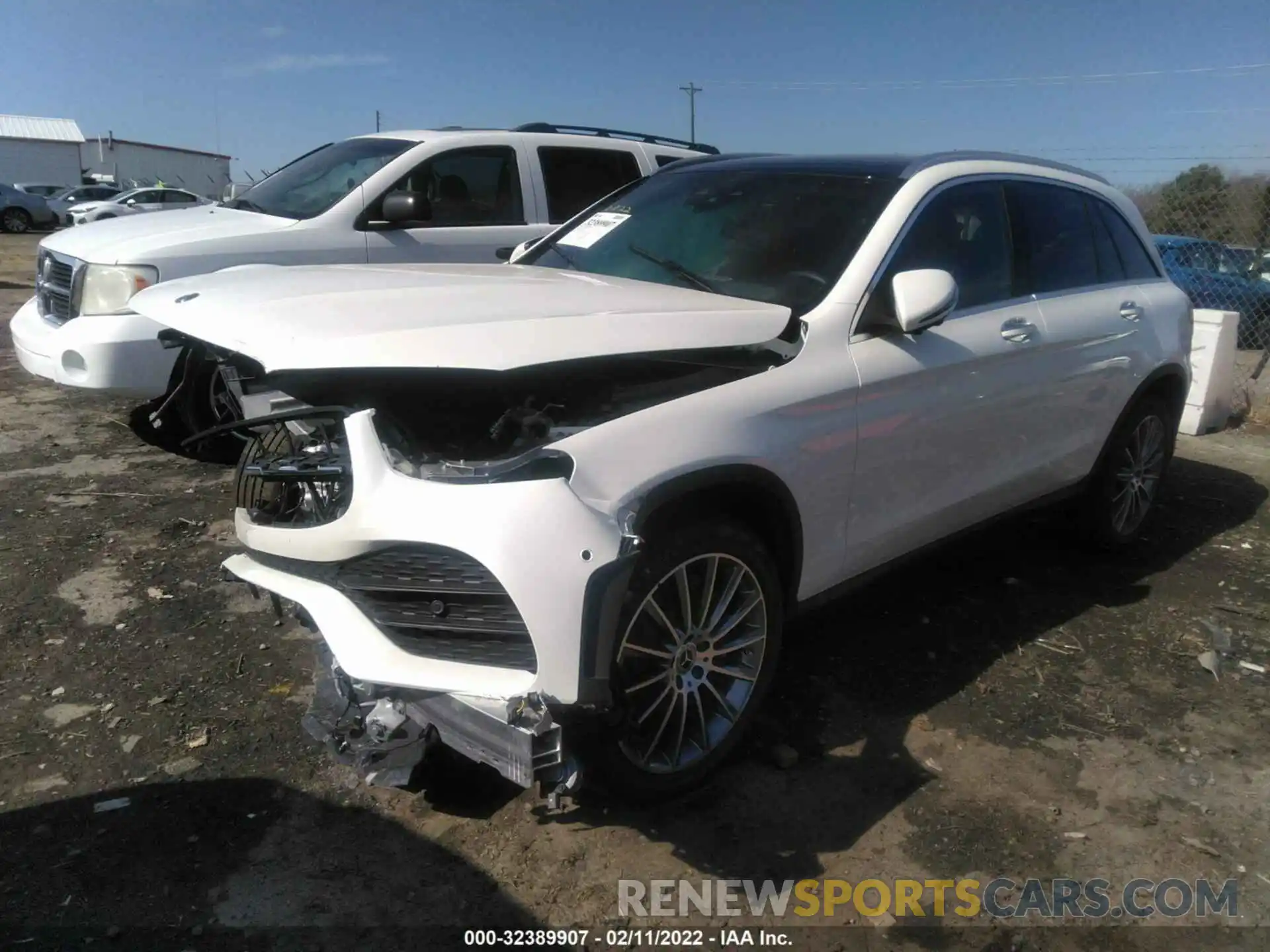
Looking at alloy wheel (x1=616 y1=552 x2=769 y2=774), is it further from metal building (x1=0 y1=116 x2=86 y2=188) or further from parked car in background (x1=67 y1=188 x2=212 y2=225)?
metal building (x1=0 y1=116 x2=86 y2=188)

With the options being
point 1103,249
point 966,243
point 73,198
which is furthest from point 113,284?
point 73,198

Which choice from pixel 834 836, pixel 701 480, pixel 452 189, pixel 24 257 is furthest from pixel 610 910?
pixel 24 257

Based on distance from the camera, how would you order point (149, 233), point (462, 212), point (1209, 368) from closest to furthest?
point (149, 233), point (462, 212), point (1209, 368)

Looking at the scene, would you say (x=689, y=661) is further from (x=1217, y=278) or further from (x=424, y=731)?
(x=1217, y=278)

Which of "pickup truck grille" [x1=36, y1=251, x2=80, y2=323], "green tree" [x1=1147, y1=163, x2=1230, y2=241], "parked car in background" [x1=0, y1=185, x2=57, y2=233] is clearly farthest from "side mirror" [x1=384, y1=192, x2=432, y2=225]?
"parked car in background" [x1=0, y1=185, x2=57, y2=233]

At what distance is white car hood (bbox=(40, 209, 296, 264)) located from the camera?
5.41 metres

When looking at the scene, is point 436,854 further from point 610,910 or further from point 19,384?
point 19,384

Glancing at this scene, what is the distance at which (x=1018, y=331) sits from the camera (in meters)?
3.90

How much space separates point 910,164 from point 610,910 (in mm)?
2814

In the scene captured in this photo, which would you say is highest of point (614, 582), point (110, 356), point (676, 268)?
point (676, 268)

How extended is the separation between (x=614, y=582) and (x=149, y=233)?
460cm

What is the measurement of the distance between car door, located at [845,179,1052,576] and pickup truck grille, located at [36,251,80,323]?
446 centimetres

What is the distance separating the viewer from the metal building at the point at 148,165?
55.9 m

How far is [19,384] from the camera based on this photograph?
761cm
